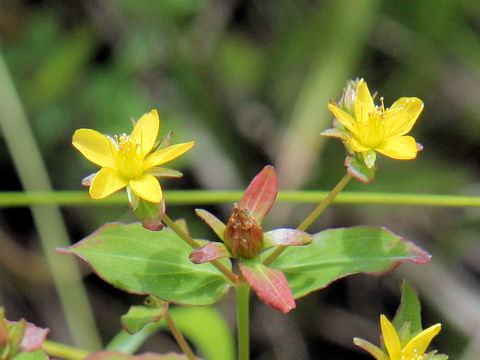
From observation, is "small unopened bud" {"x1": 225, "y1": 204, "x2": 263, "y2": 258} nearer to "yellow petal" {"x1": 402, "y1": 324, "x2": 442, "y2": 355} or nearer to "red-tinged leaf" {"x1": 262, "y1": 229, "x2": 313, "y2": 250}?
"red-tinged leaf" {"x1": 262, "y1": 229, "x2": 313, "y2": 250}

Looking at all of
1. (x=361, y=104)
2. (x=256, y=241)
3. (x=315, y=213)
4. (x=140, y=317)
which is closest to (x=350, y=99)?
(x=361, y=104)

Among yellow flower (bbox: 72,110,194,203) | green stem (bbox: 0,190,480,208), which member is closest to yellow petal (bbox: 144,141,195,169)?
yellow flower (bbox: 72,110,194,203)

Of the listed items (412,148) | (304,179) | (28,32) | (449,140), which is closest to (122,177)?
(412,148)

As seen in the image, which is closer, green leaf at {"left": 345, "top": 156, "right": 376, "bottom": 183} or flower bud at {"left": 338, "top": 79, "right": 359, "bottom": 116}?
green leaf at {"left": 345, "top": 156, "right": 376, "bottom": 183}

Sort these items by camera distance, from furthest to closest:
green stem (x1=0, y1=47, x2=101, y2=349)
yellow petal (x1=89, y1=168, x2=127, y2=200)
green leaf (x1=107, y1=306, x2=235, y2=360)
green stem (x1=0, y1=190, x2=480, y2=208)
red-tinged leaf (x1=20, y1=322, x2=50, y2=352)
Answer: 1. green stem (x1=0, y1=47, x2=101, y2=349)
2. green leaf (x1=107, y1=306, x2=235, y2=360)
3. green stem (x1=0, y1=190, x2=480, y2=208)
4. yellow petal (x1=89, y1=168, x2=127, y2=200)
5. red-tinged leaf (x1=20, y1=322, x2=50, y2=352)

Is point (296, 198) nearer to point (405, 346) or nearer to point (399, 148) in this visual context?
point (399, 148)

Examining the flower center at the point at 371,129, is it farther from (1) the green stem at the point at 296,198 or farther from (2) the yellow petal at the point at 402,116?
(1) the green stem at the point at 296,198

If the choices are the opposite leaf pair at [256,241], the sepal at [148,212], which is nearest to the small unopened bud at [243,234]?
the opposite leaf pair at [256,241]
